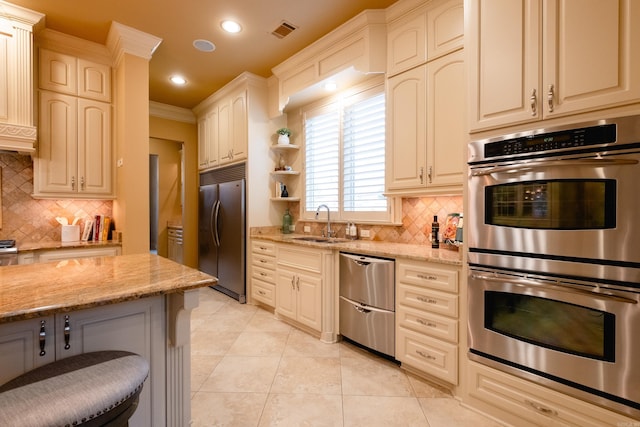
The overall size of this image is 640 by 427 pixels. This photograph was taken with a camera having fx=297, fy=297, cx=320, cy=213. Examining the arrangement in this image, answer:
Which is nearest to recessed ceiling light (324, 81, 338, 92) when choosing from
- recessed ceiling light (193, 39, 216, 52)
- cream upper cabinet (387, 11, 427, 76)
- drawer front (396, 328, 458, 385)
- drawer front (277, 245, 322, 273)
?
cream upper cabinet (387, 11, 427, 76)

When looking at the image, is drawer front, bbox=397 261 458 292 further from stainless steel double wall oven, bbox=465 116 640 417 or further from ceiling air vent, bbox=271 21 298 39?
ceiling air vent, bbox=271 21 298 39

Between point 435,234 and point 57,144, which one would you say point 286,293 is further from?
point 57,144

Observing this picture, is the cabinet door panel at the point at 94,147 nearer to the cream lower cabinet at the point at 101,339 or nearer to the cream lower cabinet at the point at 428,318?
the cream lower cabinet at the point at 101,339

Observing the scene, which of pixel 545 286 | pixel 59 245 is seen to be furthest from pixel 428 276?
pixel 59 245

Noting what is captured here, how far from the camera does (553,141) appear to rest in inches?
60.2

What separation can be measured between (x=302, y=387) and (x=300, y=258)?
121cm

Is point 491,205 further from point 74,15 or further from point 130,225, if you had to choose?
point 74,15

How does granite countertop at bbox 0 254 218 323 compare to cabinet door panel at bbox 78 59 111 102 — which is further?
cabinet door panel at bbox 78 59 111 102

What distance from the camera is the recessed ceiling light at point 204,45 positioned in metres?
3.09

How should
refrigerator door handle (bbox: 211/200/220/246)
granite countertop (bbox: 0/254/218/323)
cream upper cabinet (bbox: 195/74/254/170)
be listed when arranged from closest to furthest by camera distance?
1. granite countertop (bbox: 0/254/218/323)
2. cream upper cabinet (bbox: 195/74/254/170)
3. refrigerator door handle (bbox: 211/200/220/246)

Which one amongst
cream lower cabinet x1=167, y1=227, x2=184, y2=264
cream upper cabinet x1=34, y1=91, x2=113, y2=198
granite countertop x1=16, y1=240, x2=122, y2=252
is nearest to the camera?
granite countertop x1=16, y1=240, x2=122, y2=252

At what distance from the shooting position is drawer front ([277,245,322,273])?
284 centimetres

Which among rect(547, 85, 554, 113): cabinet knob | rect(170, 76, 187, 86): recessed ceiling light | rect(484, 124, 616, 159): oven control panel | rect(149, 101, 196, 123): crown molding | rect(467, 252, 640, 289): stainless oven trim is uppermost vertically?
rect(170, 76, 187, 86): recessed ceiling light

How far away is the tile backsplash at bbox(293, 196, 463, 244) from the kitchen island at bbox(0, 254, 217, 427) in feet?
6.50
